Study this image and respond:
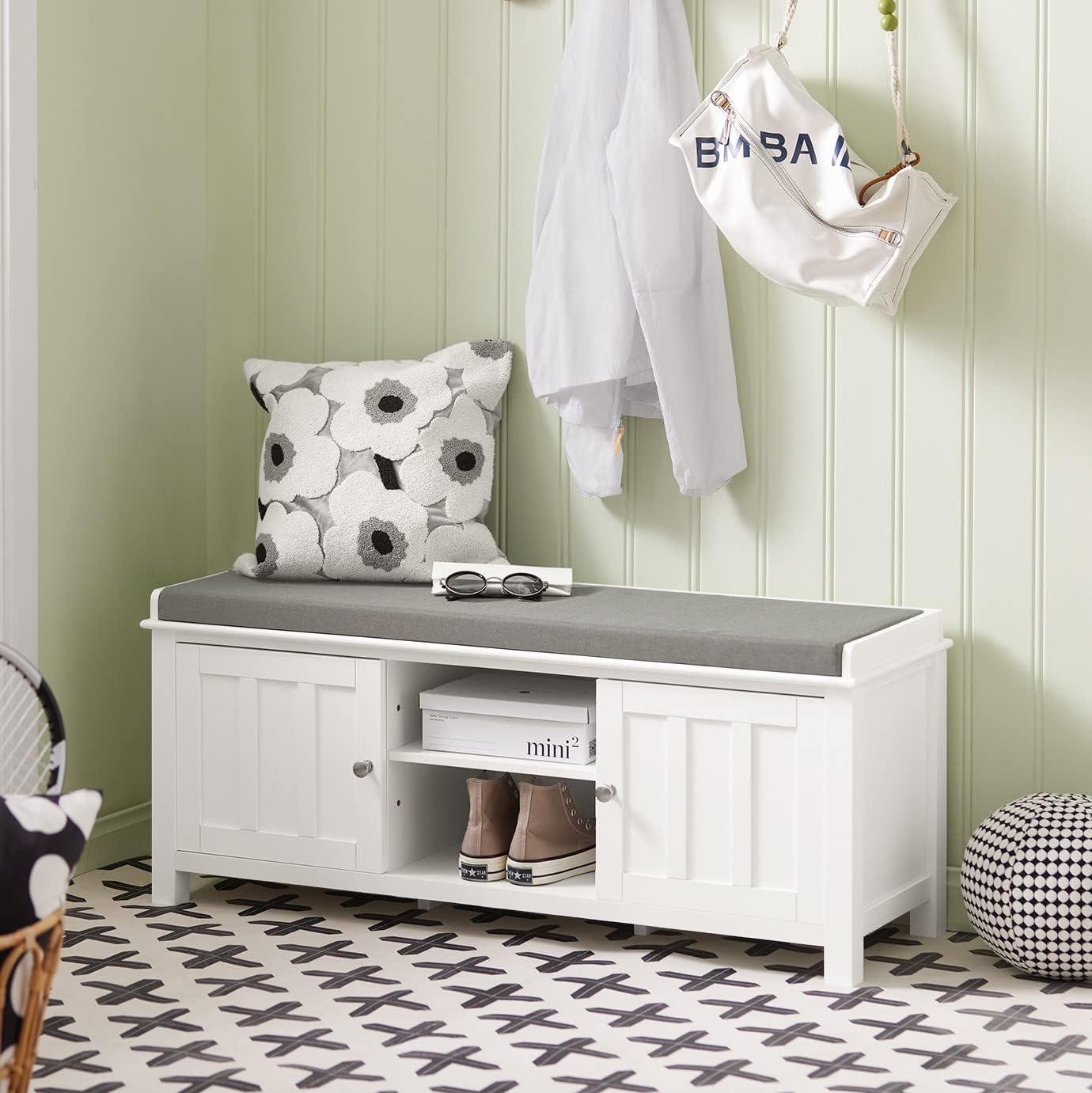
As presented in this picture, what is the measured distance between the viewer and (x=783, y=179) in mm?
2596

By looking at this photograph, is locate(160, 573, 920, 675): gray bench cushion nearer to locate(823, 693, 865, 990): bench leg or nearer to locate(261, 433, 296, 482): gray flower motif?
locate(823, 693, 865, 990): bench leg

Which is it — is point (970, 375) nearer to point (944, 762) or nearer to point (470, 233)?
point (944, 762)

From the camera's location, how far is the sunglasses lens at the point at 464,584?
2.81m

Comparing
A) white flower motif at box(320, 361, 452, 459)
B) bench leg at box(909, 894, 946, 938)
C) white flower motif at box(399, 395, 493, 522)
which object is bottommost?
bench leg at box(909, 894, 946, 938)

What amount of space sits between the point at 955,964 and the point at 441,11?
1958 mm

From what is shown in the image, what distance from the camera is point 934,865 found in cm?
274

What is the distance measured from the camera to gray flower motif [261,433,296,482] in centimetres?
302

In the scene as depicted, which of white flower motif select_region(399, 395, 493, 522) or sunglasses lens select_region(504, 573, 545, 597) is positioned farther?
white flower motif select_region(399, 395, 493, 522)

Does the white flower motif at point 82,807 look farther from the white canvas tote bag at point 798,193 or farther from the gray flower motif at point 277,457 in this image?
the white canvas tote bag at point 798,193

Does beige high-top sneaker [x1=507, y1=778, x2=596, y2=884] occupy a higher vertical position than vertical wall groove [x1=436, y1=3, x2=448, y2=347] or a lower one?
lower

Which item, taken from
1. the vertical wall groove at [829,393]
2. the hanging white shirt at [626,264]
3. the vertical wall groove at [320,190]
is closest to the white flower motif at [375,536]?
the hanging white shirt at [626,264]

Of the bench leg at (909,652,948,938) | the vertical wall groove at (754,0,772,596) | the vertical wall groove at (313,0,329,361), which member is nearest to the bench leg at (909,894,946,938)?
the bench leg at (909,652,948,938)

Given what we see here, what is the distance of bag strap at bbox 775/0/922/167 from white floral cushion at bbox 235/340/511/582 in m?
0.76

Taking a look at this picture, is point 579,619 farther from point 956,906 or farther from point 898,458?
point 956,906
